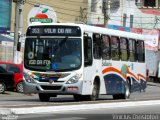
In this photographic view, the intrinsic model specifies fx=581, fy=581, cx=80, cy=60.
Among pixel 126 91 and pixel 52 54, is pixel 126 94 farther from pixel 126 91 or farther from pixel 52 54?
pixel 52 54

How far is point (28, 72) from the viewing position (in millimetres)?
23984

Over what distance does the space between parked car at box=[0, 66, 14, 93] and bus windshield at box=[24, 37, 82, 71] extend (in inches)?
310

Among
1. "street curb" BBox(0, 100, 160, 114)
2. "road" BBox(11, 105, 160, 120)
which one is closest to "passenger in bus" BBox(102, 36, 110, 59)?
"street curb" BBox(0, 100, 160, 114)

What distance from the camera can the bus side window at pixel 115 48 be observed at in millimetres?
27078

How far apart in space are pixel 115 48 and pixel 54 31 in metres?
4.17

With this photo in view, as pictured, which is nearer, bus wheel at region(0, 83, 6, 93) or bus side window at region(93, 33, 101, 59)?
bus side window at region(93, 33, 101, 59)

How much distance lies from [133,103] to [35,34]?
16.3ft

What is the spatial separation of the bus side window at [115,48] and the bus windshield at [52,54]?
360cm

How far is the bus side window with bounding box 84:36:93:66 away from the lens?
2392 cm

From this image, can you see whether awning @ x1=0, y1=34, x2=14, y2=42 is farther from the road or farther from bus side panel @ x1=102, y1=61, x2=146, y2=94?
the road

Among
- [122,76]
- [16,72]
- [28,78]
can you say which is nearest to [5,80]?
[16,72]

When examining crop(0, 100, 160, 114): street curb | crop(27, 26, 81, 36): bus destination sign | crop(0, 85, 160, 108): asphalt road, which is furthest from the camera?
crop(27, 26, 81, 36): bus destination sign

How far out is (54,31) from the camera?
24188mm

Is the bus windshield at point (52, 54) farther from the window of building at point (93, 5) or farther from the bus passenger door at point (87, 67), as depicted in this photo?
the window of building at point (93, 5)
